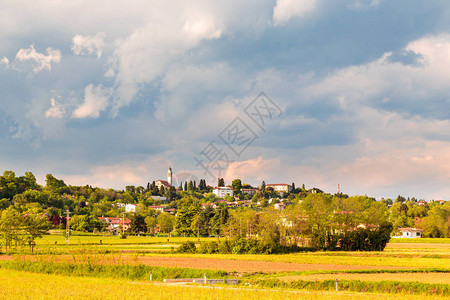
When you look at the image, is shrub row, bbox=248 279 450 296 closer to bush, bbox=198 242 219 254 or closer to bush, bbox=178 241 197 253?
bush, bbox=198 242 219 254

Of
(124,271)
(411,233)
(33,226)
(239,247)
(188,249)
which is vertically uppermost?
(33,226)

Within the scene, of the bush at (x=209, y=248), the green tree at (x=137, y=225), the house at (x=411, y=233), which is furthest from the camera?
the green tree at (x=137, y=225)

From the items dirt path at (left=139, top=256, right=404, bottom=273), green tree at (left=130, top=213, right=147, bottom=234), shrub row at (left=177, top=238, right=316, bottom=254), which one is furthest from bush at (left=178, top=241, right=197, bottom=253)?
green tree at (left=130, top=213, right=147, bottom=234)

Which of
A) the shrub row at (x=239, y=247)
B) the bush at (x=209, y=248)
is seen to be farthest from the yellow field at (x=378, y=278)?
the bush at (x=209, y=248)

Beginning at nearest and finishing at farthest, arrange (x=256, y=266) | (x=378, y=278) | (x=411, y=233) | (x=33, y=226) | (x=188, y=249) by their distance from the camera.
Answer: (x=378, y=278)
(x=256, y=266)
(x=188, y=249)
(x=33, y=226)
(x=411, y=233)

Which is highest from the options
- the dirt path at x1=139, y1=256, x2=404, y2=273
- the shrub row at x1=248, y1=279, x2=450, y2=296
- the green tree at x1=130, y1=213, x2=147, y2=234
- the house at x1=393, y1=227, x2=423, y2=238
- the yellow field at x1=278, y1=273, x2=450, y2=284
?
the green tree at x1=130, y1=213, x2=147, y2=234

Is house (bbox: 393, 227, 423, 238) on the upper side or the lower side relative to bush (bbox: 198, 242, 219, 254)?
lower

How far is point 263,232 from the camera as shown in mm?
80812

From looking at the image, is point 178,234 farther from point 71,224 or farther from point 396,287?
point 396,287

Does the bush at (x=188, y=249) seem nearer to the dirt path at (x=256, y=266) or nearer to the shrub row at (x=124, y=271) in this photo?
the dirt path at (x=256, y=266)

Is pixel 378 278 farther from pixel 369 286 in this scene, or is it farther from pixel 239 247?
pixel 239 247

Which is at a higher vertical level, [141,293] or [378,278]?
[141,293]

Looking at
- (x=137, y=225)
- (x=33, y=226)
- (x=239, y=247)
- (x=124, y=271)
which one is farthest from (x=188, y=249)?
(x=137, y=225)

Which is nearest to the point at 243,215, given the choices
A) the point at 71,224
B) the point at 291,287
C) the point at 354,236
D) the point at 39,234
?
the point at 354,236
